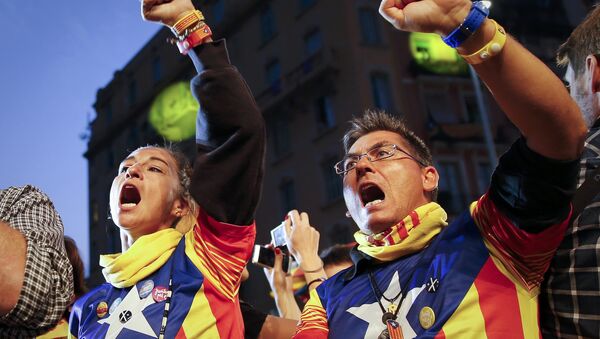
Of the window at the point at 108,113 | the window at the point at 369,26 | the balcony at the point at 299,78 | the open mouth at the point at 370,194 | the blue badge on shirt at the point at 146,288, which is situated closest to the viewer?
the blue badge on shirt at the point at 146,288

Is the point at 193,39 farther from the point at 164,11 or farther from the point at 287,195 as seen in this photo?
the point at 287,195

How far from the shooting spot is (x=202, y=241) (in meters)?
2.65

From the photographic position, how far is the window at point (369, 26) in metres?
22.0

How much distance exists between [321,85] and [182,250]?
63.7 ft

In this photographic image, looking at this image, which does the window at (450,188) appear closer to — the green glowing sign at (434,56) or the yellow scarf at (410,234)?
the green glowing sign at (434,56)

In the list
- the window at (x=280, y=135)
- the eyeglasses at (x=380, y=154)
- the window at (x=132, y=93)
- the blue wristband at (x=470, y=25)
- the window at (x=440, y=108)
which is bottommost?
the window at (x=440, y=108)

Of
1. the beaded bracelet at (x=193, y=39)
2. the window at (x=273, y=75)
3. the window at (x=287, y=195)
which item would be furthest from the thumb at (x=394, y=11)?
the window at (x=273, y=75)

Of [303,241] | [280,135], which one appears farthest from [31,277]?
[280,135]

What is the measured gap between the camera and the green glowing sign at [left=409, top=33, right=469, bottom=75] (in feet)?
75.2

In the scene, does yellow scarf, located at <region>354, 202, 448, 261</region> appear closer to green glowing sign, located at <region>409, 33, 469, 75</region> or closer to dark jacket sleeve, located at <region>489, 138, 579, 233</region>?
dark jacket sleeve, located at <region>489, 138, 579, 233</region>

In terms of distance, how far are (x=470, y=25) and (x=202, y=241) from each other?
1419mm

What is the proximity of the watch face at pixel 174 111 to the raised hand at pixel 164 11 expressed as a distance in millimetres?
25096

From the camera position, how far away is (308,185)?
2184cm

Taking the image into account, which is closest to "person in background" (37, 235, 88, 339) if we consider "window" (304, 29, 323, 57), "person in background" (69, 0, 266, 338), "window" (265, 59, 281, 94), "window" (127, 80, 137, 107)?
"person in background" (69, 0, 266, 338)
